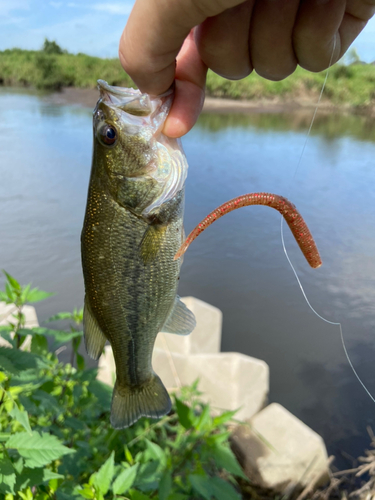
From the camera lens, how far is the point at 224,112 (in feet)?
49.0

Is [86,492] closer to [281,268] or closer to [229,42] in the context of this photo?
[229,42]

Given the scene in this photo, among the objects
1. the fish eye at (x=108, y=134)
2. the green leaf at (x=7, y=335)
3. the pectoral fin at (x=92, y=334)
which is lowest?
the green leaf at (x=7, y=335)

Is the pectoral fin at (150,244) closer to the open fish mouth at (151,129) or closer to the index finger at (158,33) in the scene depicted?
the open fish mouth at (151,129)

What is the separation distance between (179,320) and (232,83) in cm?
1368

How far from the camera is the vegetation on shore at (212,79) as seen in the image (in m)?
5.86

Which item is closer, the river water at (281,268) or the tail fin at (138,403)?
the tail fin at (138,403)

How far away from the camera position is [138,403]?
1.31 m

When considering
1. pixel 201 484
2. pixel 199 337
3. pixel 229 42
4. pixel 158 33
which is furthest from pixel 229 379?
pixel 158 33

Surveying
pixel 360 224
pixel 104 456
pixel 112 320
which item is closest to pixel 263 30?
pixel 112 320

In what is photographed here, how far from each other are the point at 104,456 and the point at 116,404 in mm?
875

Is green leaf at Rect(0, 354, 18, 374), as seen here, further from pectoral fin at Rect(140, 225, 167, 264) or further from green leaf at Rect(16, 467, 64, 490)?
pectoral fin at Rect(140, 225, 167, 264)

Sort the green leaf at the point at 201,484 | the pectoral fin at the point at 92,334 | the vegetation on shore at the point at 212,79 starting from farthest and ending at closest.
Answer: the vegetation on shore at the point at 212,79, the green leaf at the point at 201,484, the pectoral fin at the point at 92,334

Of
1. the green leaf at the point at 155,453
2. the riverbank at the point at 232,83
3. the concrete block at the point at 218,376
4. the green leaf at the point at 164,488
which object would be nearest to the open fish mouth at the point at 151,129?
the green leaf at the point at 164,488

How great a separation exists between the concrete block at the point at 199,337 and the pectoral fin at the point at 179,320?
2003 mm
